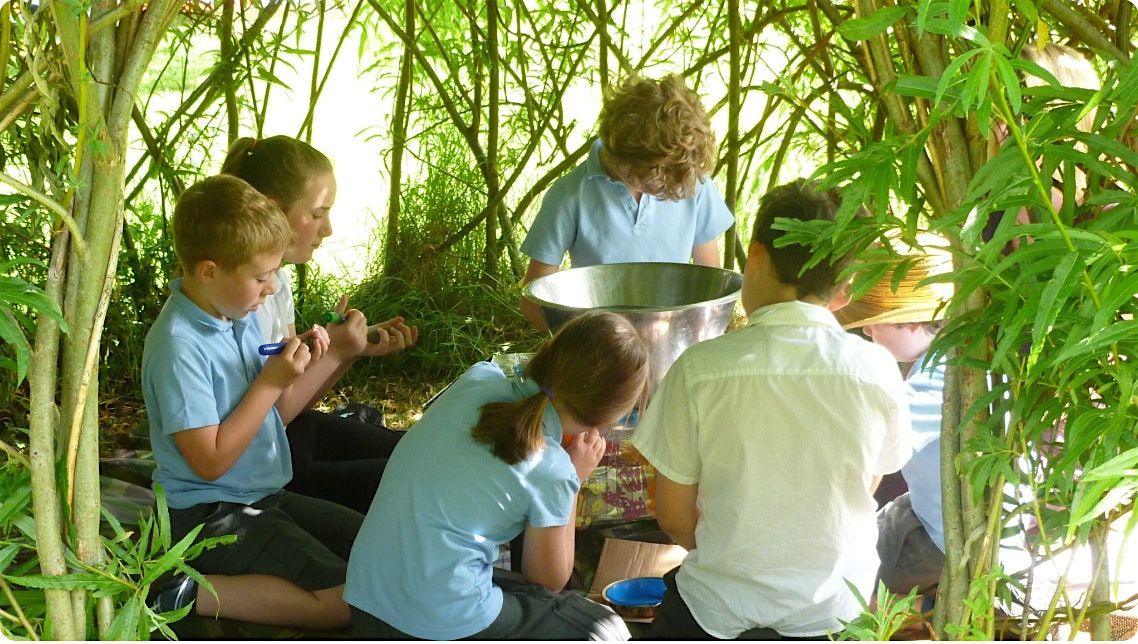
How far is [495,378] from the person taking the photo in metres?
1.81

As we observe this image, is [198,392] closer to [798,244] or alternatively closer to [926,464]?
[798,244]

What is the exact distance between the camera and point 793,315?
1.55 meters

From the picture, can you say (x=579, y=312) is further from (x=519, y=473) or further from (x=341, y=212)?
(x=341, y=212)

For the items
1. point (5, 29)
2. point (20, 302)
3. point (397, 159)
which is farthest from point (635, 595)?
point (397, 159)

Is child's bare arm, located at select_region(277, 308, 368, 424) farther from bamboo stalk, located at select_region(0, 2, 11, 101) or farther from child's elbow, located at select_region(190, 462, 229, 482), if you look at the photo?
bamboo stalk, located at select_region(0, 2, 11, 101)

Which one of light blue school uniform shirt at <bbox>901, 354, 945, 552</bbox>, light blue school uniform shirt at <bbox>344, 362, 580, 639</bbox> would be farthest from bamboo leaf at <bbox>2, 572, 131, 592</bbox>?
light blue school uniform shirt at <bbox>901, 354, 945, 552</bbox>

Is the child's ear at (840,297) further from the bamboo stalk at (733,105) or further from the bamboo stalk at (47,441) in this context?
the bamboo stalk at (733,105)

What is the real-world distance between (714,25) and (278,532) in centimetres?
240

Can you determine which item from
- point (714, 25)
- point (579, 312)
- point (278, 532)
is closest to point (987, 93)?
point (579, 312)

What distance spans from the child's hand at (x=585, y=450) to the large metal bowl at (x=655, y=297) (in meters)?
0.14

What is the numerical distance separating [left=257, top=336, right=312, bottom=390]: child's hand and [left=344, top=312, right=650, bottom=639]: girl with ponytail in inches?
12.1

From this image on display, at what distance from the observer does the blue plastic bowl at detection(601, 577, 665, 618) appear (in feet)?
6.40

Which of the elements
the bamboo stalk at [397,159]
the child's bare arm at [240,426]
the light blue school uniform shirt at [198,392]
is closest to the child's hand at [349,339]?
the light blue school uniform shirt at [198,392]

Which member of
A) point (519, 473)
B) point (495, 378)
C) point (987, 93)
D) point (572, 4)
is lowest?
point (519, 473)
